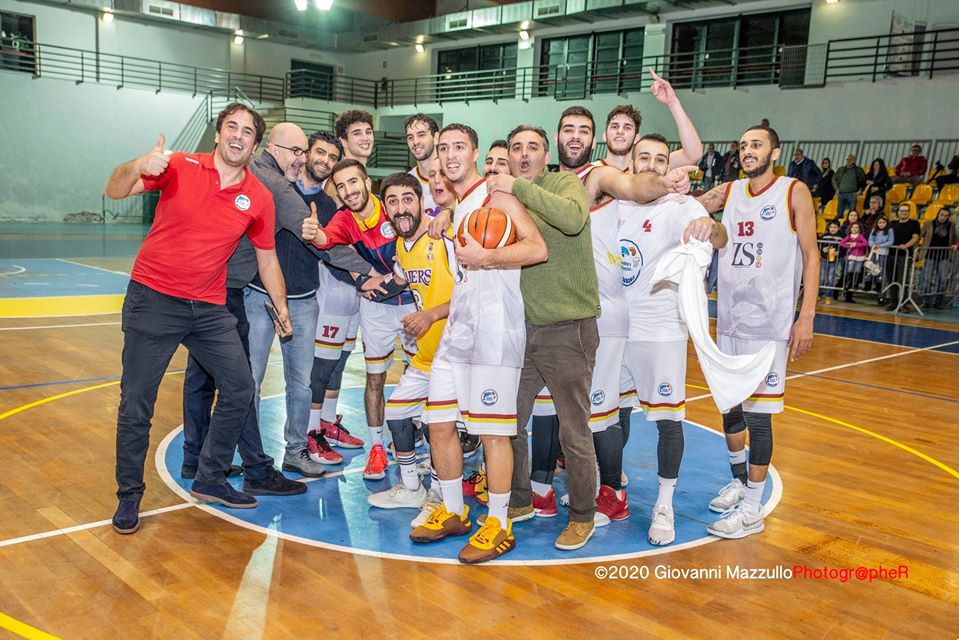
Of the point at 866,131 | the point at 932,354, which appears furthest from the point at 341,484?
the point at 866,131

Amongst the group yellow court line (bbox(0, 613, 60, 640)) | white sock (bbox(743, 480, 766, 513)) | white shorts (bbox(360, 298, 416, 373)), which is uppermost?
white shorts (bbox(360, 298, 416, 373))

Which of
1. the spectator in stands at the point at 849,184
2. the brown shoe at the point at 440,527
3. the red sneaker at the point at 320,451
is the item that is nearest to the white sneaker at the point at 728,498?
the brown shoe at the point at 440,527

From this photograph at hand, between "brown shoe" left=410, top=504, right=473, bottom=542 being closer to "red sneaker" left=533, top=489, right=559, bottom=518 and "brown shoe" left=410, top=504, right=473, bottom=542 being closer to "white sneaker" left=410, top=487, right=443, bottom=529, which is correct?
"white sneaker" left=410, top=487, right=443, bottom=529

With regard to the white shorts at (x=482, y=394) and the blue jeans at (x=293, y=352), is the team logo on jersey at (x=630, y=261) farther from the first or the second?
the blue jeans at (x=293, y=352)

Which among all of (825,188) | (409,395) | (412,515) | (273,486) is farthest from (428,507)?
(825,188)

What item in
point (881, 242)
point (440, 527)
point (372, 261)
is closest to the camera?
point (440, 527)

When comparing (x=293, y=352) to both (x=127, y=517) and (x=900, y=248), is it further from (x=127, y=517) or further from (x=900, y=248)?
(x=900, y=248)

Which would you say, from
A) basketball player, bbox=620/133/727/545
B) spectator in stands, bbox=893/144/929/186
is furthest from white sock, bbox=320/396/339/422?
spectator in stands, bbox=893/144/929/186

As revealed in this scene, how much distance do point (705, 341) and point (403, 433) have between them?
1940mm

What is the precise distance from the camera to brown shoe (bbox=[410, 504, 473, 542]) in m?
4.65

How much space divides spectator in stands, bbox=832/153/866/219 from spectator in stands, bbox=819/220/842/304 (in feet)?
5.56

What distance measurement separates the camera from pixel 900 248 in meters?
16.1

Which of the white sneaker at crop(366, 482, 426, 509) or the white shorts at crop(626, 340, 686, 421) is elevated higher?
the white shorts at crop(626, 340, 686, 421)

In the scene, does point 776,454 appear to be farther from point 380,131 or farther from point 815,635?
point 380,131
